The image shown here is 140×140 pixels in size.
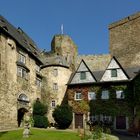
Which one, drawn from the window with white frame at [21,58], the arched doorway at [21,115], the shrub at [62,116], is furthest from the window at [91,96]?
the window with white frame at [21,58]

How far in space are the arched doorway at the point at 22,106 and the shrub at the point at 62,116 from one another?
158 inches

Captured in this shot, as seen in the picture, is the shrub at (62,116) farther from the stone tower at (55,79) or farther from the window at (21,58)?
the window at (21,58)

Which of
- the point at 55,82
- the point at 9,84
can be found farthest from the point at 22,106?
the point at 55,82

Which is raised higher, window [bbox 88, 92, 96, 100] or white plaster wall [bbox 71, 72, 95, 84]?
white plaster wall [bbox 71, 72, 95, 84]

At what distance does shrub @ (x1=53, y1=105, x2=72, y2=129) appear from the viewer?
1755 inches

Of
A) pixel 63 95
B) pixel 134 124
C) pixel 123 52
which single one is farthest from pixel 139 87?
pixel 123 52

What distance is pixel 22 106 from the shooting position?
4203cm

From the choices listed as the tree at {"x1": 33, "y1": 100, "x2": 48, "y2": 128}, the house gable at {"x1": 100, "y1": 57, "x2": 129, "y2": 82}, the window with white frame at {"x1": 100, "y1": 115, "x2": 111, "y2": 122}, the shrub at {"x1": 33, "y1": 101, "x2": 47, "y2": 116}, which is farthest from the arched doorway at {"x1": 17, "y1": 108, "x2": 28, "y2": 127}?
the house gable at {"x1": 100, "y1": 57, "x2": 129, "y2": 82}

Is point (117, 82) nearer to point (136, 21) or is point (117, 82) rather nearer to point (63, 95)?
point (63, 95)

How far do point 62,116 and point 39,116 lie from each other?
309 cm

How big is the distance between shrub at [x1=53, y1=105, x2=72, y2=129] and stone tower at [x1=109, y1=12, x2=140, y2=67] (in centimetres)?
2127

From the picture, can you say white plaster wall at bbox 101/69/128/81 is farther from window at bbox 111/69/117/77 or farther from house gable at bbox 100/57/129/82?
window at bbox 111/69/117/77

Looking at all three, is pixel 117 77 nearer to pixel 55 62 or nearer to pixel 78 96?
pixel 78 96

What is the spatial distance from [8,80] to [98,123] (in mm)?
12874
